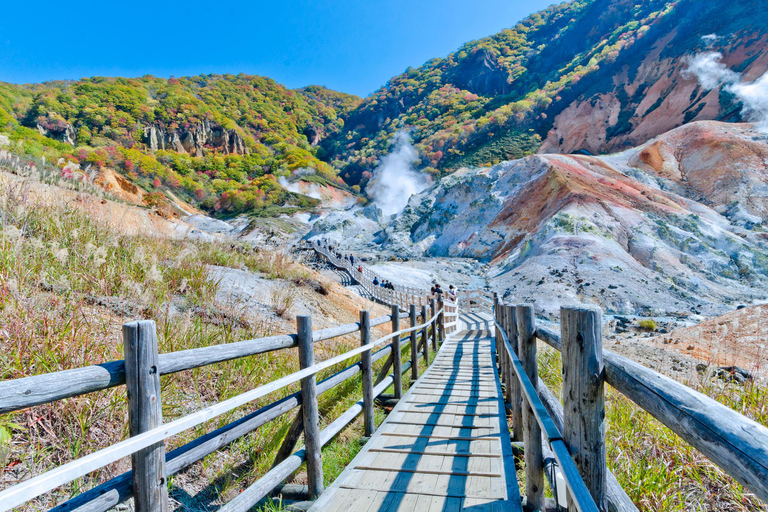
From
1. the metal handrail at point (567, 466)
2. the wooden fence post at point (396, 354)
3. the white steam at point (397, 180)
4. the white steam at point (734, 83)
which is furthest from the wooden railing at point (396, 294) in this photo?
the white steam at point (397, 180)

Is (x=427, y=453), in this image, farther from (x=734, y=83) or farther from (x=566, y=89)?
(x=566, y=89)

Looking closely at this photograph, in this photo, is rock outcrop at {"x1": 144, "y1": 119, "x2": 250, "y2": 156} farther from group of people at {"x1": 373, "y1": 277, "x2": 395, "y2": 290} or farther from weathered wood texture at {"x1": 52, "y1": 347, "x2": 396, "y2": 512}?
weathered wood texture at {"x1": 52, "y1": 347, "x2": 396, "y2": 512}

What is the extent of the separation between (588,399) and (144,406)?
193 centimetres

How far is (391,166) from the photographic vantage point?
89188 millimetres

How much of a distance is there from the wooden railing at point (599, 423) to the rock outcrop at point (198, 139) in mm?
90837

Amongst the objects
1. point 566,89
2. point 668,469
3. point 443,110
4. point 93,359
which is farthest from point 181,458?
point 443,110

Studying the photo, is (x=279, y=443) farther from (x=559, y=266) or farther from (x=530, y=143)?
(x=530, y=143)

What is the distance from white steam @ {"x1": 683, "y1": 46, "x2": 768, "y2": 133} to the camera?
115 ft

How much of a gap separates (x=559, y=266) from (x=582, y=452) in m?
22.5

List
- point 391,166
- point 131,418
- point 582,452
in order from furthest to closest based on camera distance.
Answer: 1. point 391,166
2. point 582,452
3. point 131,418

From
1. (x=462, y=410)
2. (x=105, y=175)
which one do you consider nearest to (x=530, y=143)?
(x=105, y=175)

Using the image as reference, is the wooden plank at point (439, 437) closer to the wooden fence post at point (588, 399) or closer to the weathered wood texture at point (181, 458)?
the weathered wood texture at point (181, 458)

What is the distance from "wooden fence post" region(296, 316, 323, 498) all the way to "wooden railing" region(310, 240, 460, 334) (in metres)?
6.79

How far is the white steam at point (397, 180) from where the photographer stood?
76.9 metres
